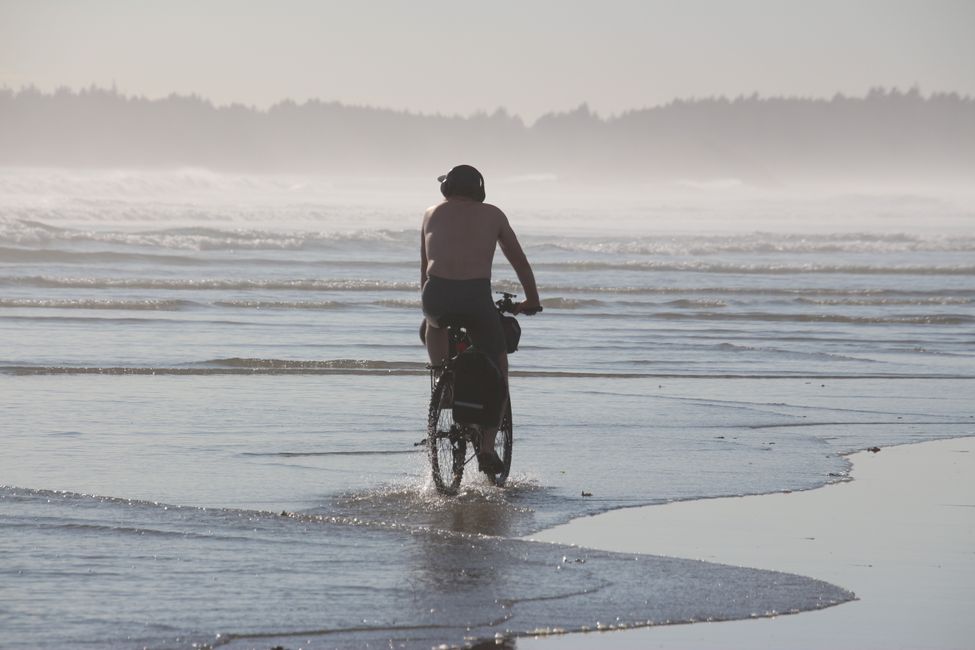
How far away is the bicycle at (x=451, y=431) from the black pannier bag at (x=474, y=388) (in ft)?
0.16

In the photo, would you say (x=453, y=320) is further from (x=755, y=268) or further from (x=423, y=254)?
(x=755, y=268)

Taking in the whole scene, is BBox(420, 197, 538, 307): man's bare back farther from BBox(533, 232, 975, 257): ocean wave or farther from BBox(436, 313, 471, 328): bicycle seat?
BBox(533, 232, 975, 257): ocean wave

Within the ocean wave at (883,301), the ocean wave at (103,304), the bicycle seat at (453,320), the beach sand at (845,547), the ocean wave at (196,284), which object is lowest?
the ocean wave at (196,284)

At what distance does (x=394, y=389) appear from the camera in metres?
11.8

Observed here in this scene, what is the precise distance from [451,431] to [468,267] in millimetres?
795

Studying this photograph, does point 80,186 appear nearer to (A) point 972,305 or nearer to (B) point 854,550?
(A) point 972,305

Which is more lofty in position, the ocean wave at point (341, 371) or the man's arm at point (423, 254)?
the man's arm at point (423, 254)

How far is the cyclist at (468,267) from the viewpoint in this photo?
24.1ft

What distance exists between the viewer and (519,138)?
137500mm

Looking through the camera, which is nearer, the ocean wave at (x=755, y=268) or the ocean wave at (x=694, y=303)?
the ocean wave at (x=694, y=303)

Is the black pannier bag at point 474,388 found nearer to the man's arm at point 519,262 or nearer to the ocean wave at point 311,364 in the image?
the man's arm at point 519,262

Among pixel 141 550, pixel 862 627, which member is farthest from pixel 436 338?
pixel 862 627

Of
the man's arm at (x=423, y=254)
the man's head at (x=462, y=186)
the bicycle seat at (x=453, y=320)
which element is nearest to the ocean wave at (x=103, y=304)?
the man's arm at (x=423, y=254)

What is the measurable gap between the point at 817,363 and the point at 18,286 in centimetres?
1441
